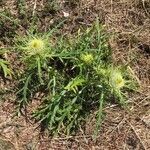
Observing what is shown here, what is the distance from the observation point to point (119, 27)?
426cm

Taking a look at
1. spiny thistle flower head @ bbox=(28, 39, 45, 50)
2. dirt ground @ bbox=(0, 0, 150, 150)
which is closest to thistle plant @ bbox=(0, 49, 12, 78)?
dirt ground @ bbox=(0, 0, 150, 150)

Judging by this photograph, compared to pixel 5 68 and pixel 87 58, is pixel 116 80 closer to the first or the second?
pixel 87 58

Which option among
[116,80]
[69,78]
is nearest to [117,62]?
[69,78]

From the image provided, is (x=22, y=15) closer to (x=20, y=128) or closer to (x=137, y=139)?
(x=20, y=128)

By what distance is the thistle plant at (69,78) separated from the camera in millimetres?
3753

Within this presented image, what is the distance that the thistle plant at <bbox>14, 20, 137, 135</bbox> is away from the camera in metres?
3.75

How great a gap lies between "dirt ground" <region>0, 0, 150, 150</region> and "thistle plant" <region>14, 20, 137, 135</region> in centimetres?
11

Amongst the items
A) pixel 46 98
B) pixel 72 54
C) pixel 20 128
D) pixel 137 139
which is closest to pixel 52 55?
pixel 72 54

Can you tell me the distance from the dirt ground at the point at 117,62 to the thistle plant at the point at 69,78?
106 millimetres

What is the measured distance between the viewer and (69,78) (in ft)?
13.3

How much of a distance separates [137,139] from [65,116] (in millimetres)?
655

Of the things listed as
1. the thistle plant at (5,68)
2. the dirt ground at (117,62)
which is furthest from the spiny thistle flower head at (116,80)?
the thistle plant at (5,68)

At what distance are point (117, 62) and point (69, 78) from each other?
1.50 feet

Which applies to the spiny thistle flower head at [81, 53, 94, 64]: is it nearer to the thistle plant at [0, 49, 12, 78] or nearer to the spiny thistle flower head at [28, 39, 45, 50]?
the spiny thistle flower head at [28, 39, 45, 50]
